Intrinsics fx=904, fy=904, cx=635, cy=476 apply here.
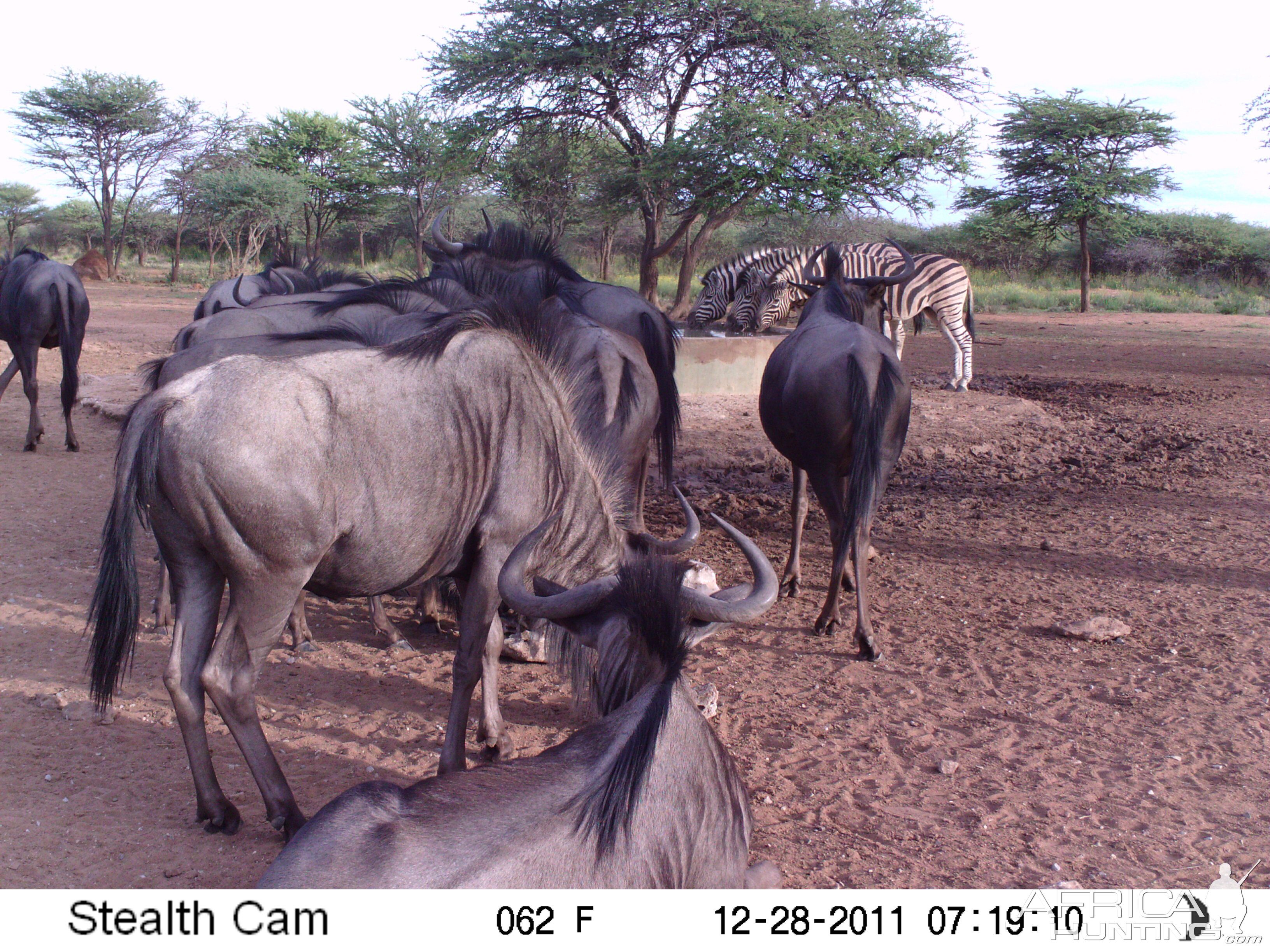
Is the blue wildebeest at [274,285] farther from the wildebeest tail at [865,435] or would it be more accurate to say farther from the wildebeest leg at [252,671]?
the wildebeest leg at [252,671]

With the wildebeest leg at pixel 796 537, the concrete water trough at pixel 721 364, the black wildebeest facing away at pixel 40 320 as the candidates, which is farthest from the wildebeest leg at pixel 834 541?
the black wildebeest facing away at pixel 40 320

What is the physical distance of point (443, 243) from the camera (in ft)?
20.6

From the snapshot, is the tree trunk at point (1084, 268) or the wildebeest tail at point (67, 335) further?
the tree trunk at point (1084, 268)

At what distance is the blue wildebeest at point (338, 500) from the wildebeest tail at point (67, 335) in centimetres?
618

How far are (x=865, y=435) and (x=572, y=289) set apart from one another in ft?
7.27

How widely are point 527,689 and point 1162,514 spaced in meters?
5.29

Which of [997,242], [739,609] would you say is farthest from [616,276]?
[739,609]

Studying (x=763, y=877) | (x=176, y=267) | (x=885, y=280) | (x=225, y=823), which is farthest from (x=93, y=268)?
(x=763, y=877)

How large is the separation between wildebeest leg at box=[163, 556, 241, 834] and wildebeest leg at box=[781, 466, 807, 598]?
3384 millimetres

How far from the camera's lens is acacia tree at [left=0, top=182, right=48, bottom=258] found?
130ft

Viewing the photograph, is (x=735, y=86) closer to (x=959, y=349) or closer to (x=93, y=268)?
(x=959, y=349)

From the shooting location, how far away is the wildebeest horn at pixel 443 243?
6066 millimetres

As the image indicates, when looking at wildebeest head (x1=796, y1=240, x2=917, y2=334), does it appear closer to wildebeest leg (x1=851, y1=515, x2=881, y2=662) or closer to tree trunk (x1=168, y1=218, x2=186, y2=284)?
wildebeest leg (x1=851, y1=515, x2=881, y2=662)

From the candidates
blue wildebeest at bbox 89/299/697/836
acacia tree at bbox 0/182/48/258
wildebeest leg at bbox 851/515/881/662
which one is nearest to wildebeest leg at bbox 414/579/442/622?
blue wildebeest at bbox 89/299/697/836
